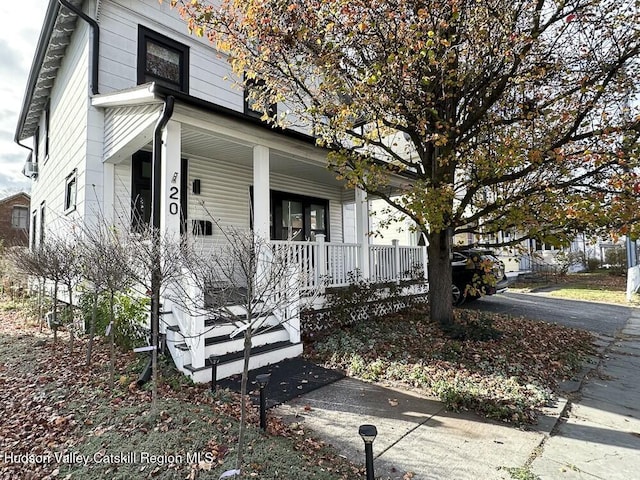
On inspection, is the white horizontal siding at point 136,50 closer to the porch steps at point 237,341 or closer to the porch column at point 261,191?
the porch column at point 261,191

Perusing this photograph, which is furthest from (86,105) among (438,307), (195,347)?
(438,307)

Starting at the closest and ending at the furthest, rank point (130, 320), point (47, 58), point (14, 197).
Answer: point (130, 320) < point (47, 58) < point (14, 197)

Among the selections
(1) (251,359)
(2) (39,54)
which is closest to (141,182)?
(1) (251,359)

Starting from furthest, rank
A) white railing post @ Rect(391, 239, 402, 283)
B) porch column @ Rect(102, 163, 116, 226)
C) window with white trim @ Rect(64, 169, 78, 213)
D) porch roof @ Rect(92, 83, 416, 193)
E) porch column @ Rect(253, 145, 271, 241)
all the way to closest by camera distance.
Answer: white railing post @ Rect(391, 239, 402, 283) → window with white trim @ Rect(64, 169, 78, 213) → porch column @ Rect(102, 163, 116, 226) → porch column @ Rect(253, 145, 271, 241) → porch roof @ Rect(92, 83, 416, 193)

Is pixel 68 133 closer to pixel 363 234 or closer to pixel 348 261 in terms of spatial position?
pixel 348 261

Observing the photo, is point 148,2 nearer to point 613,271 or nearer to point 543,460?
point 543,460

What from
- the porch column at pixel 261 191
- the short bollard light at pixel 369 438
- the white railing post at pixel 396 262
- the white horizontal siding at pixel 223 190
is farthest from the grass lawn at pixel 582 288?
the short bollard light at pixel 369 438

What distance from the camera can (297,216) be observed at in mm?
10078

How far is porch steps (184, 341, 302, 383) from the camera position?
432cm

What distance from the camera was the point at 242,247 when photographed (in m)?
2.76

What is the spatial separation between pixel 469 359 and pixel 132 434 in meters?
4.45

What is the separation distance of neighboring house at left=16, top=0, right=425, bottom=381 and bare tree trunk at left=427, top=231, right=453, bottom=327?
156 centimetres

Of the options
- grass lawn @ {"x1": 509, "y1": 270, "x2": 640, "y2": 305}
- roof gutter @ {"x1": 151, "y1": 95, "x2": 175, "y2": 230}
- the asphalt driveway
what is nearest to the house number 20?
roof gutter @ {"x1": 151, "y1": 95, "x2": 175, "y2": 230}

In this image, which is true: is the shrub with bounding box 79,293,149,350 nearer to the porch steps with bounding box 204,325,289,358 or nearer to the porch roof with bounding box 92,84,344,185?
the porch steps with bounding box 204,325,289,358
